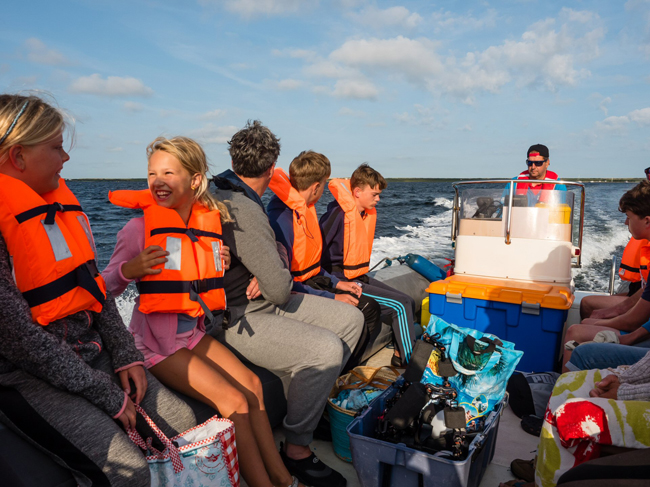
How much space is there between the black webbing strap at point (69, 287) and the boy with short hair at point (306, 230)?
1.32 m

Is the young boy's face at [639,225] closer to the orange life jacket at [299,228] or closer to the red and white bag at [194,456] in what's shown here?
the orange life jacket at [299,228]

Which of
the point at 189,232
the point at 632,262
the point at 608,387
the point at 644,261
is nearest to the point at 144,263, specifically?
the point at 189,232

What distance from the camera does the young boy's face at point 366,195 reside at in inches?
143

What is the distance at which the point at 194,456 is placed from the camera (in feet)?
4.75

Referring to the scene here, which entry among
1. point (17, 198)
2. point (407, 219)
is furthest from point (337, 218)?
point (407, 219)

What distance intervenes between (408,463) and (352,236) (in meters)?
1.94

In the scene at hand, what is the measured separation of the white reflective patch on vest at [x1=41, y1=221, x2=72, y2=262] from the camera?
1452 millimetres

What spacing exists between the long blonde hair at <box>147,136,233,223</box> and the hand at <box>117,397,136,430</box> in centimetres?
89

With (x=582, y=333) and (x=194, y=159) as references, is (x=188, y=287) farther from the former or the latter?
(x=582, y=333)

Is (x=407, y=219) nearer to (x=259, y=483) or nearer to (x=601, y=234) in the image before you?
(x=601, y=234)

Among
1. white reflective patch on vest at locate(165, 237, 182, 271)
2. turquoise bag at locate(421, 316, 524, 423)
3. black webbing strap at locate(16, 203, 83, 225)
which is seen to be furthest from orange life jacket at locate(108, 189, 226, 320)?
turquoise bag at locate(421, 316, 524, 423)

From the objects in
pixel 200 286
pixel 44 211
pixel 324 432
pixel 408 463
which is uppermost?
pixel 44 211

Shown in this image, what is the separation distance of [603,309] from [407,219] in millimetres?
14498

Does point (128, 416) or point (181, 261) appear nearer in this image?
point (128, 416)
